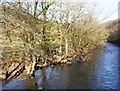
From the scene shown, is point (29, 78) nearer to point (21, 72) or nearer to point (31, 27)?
point (21, 72)

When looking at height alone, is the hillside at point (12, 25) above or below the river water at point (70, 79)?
above

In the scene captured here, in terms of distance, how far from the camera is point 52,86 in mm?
17984

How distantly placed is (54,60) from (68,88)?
10.7 meters

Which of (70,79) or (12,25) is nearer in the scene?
(12,25)

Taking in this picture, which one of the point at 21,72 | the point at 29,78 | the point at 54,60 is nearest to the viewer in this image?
the point at 29,78

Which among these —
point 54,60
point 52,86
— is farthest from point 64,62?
point 52,86

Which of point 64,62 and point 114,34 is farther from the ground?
point 114,34

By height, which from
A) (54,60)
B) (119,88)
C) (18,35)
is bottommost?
(119,88)

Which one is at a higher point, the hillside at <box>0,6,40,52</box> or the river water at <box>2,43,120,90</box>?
the hillside at <box>0,6,40,52</box>

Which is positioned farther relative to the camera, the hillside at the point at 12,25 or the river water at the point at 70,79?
the river water at the point at 70,79

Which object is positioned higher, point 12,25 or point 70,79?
point 12,25

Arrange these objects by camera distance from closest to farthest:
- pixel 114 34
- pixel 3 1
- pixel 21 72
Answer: pixel 3 1, pixel 21 72, pixel 114 34

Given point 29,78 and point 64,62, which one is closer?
point 29,78

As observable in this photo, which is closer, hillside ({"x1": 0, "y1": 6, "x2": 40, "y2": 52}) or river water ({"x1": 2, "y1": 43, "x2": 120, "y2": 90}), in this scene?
hillside ({"x1": 0, "y1": 6, "x2": 40, "y2": 52})
